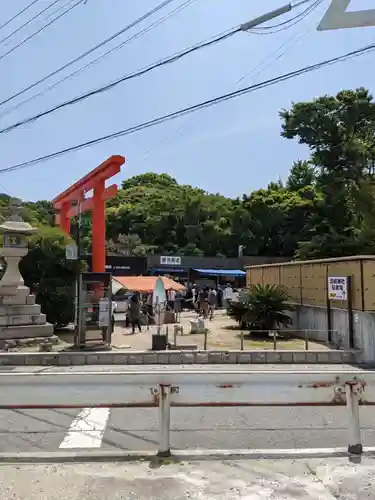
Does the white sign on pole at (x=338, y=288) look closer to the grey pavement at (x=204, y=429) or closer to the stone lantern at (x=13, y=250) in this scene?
the grey pavement at (x=204, y=429)

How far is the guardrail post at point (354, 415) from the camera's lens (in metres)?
5.09

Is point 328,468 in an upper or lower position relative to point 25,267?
lower

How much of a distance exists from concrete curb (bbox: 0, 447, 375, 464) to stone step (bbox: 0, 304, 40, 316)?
1151cm

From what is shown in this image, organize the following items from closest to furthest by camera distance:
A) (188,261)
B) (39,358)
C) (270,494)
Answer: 1. (270,494)
2. (39,358)
3. (188,261)

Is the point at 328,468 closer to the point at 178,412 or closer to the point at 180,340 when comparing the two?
the point at 178,412

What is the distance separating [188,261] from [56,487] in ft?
142

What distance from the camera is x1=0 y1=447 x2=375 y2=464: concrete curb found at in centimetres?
493

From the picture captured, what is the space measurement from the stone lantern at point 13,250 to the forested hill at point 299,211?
262 inches

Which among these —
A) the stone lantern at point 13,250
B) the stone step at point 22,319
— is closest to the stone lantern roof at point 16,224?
the stone lantern at point 13,250

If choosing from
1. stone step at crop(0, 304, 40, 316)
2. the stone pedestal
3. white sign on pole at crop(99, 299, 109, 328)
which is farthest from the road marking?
stone step at crop(0, 304, 40, 316)

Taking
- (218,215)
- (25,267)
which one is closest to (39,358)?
(25,267)

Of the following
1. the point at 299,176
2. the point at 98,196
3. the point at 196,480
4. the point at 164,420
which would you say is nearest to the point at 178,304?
the point at 98,196

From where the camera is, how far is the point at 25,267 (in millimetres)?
18875

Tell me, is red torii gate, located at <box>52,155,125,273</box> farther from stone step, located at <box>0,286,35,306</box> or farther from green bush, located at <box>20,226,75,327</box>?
stone step, located at <box>0,286,35,306</box>
